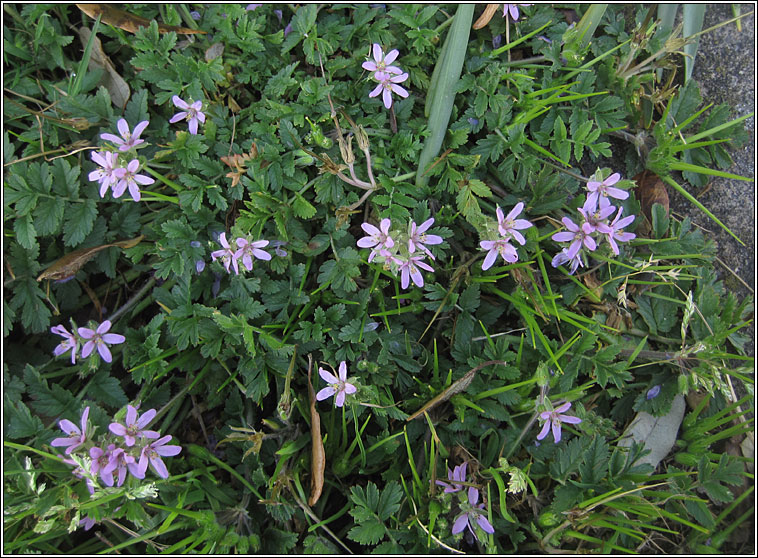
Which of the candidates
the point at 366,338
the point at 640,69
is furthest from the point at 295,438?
the point at 640,69

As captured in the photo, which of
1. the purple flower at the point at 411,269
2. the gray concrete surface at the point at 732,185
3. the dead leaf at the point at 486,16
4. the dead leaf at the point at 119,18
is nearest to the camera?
the purple flower at the point at 411,269

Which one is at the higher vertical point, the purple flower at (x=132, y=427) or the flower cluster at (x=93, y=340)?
the flower cluster at (x=93, y=340)

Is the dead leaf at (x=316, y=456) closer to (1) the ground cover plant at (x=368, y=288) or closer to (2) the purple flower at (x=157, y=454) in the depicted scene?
(1) the ground cover plant at (x=368, y=288)

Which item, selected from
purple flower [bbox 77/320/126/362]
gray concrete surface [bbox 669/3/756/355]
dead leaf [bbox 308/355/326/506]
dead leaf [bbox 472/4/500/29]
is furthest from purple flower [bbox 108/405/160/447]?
gray concrete surface [bbox 669/3/756/355]

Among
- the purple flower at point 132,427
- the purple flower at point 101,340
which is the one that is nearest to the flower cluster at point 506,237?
the purple flower at point 132,427

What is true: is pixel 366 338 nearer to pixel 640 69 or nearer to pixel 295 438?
pixel 295 438

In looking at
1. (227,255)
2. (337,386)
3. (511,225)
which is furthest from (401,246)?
(227,255)

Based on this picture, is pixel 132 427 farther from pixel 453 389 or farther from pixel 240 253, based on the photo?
pixel 453 389
